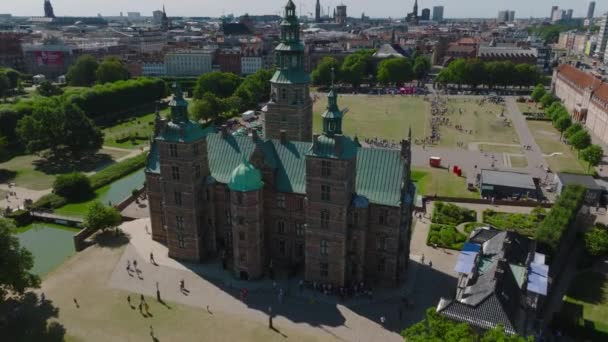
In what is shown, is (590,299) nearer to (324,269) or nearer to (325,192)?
(324,269)

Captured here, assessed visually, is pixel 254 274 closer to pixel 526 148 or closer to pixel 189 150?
pixel 189 150

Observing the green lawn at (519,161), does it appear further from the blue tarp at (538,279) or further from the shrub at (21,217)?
the shrub at (21,217)

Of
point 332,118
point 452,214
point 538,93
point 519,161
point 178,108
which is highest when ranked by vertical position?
point 332,118

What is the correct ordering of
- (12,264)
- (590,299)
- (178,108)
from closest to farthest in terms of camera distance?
(12,264) < (590,299) < (178,108)

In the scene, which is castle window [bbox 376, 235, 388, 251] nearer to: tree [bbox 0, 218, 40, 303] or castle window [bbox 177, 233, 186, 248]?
castle window [bbox 177, 233, 186, 248]

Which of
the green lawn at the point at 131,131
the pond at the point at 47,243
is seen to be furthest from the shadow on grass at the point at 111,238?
the green lawn at the point at 131,131

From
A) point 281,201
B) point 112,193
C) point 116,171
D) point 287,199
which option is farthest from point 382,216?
point 116,171
